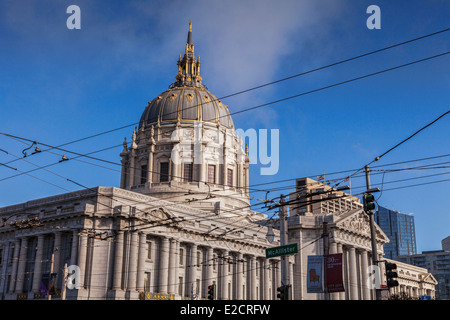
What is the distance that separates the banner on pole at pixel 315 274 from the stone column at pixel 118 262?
1157 inches

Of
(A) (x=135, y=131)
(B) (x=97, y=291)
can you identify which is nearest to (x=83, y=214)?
(B) (x=97, y=291)

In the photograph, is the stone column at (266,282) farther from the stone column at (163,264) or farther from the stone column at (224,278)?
the stone column at (163,264)

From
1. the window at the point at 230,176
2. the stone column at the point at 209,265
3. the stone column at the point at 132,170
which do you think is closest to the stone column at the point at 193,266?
the stone column at the point at 209,265

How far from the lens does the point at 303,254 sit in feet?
259

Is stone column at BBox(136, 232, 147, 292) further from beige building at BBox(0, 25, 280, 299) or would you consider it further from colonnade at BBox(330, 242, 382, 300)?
colonnade at BBox(330, 242, 382, 300)

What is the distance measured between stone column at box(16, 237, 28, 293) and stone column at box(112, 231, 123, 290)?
1237 cm

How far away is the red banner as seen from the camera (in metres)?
31.6

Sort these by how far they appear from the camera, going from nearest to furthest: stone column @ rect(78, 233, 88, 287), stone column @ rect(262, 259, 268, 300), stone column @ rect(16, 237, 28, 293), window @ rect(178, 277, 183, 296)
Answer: stone column @ rect(78, 233, 88, 287), stone column @ rect(16, 237, 28, 293), window @ rect(178, 277, 183, 296), stone column @ rect(262, 259, 268, 300)

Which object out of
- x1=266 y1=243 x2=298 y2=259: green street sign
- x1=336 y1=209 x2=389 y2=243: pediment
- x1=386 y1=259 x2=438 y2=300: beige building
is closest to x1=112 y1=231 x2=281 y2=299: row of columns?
x1=336 y1=209 x2=389 y2=243: pediment

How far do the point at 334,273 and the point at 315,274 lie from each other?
4.36 ft
